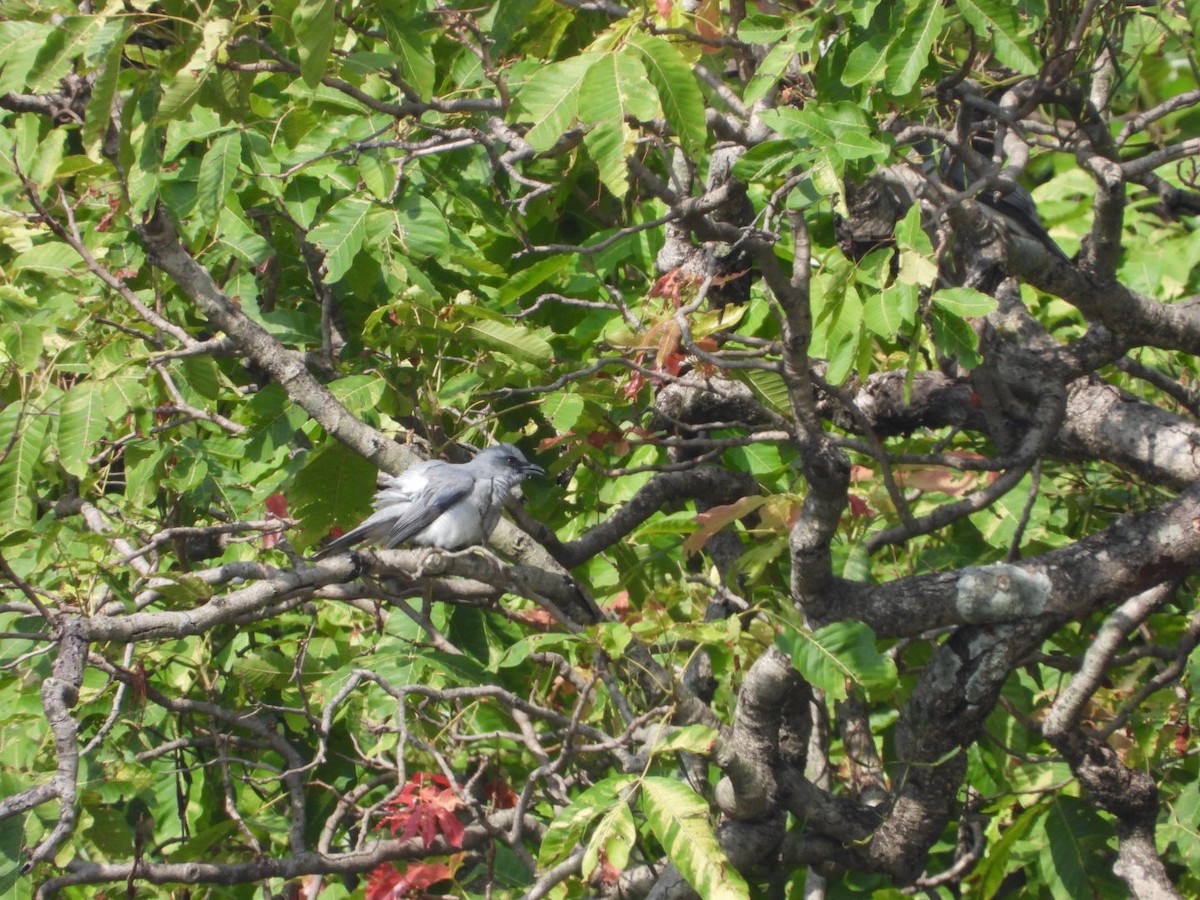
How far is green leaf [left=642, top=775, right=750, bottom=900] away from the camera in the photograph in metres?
2.51

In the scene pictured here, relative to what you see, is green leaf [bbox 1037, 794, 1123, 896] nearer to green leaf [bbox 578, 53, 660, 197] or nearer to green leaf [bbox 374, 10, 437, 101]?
green leaf [bbox 578, 53, 660, 197]

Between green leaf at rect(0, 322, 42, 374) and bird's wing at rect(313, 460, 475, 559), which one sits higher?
green leaf at rect(0, 322, 42, 374)

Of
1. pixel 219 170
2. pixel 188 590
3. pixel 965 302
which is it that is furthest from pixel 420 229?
pixel 965 302

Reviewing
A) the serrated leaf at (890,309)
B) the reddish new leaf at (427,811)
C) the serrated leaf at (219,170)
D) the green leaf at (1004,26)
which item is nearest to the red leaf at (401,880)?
the reddish new leaf at (427,811)

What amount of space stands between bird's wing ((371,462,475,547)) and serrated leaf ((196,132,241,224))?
54.2 inches

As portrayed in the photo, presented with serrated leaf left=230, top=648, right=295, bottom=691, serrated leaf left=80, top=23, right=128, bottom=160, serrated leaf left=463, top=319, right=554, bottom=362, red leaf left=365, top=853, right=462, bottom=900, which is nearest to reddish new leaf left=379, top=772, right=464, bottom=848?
red leaf left=365, top=853, right=462, bottom=900

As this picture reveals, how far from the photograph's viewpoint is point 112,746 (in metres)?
4.03

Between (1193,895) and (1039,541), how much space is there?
124 cm

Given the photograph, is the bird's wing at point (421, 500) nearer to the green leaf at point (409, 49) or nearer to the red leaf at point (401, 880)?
the red leaf at point (401, 880)

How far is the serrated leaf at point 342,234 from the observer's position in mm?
3457

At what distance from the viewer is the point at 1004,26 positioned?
267 centimetres

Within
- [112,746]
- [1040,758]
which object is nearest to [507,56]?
[112,746]

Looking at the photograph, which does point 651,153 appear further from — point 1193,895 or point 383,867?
point 1193,895

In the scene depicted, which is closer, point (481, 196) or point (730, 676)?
point (481, 196)
